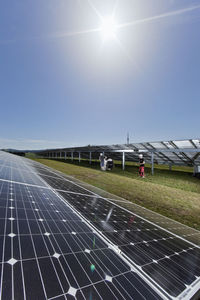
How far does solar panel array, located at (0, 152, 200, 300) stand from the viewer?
1.54m

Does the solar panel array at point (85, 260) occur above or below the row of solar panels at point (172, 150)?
below

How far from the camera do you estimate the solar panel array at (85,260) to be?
60.6 inches

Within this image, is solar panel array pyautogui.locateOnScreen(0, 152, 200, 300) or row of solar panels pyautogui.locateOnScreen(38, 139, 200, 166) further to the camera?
row of solar panels pyautogui.locateOnScreen(38, 139, 200, 166)

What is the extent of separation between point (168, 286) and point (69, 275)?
61.5 inches

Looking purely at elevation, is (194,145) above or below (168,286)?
above

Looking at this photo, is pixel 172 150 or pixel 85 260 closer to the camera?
pixel 85 260

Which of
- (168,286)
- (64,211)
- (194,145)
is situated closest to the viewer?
(168,286)

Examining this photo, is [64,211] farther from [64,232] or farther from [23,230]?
[23,230]

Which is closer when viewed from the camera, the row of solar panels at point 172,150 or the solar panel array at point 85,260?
the solar panel array at point 85,260

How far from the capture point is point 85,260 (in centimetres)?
207

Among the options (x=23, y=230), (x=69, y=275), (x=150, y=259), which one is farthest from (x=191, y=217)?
(x=23, y=230)

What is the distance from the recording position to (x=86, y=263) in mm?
2014

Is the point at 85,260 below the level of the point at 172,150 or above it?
below

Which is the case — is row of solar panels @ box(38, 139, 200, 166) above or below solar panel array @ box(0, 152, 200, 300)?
above
